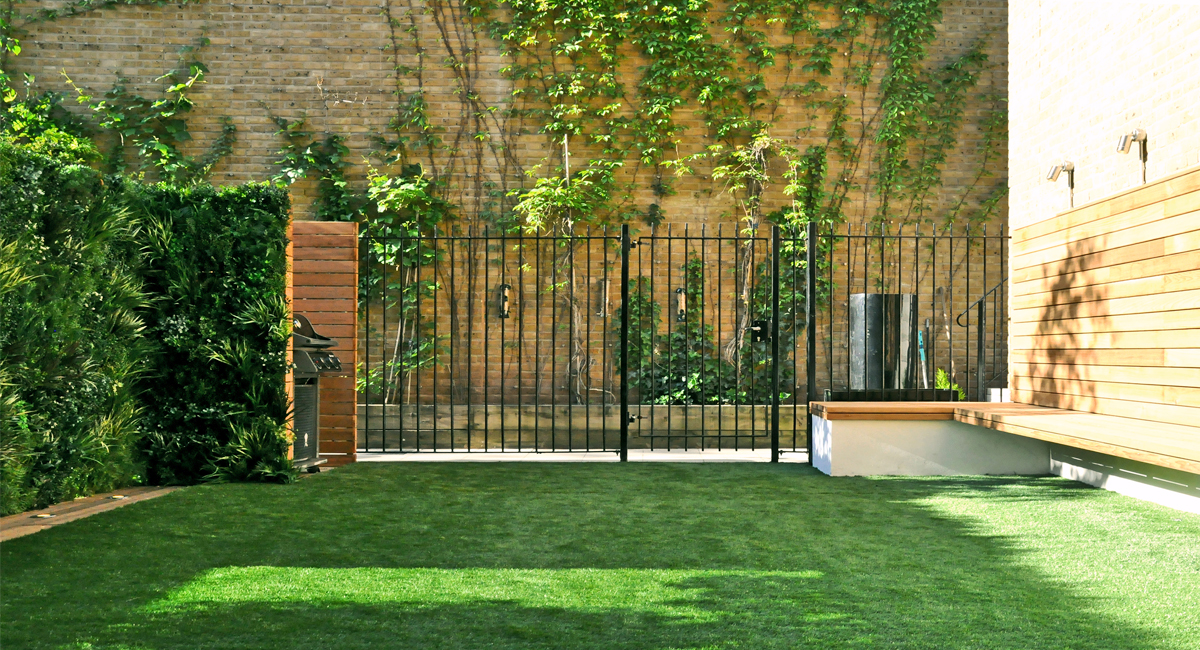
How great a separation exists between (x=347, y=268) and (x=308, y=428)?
4.10 feet

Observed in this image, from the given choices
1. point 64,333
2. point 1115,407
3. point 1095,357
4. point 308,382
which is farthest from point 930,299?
point 64,333

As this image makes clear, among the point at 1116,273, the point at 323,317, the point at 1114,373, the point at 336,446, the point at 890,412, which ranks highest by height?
the point at 1116,273

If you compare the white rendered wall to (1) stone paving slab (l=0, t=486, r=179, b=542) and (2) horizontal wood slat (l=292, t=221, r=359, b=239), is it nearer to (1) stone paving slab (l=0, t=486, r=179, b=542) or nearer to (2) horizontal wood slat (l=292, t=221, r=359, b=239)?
(2) horizontal wood slat (l=292, t=221, r=359, b=239)

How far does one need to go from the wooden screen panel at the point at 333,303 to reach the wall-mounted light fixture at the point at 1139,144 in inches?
195

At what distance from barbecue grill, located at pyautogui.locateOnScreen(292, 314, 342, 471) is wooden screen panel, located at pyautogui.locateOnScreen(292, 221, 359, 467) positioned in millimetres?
312

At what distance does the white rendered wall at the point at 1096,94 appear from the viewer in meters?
4.71

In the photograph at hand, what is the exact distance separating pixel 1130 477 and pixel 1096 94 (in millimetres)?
2305

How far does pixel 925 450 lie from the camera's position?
5945 mm

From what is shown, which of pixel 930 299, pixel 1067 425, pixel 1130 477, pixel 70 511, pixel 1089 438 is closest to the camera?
→ pixel 1089 438

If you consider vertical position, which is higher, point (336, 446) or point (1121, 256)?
point (1121, 256)

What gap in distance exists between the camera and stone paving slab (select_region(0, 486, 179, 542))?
12.8 ft

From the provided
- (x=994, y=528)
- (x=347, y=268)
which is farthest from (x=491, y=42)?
(x=994, y=528)

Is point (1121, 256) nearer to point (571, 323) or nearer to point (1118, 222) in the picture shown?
point (1118, 222)

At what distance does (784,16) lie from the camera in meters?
9.22
